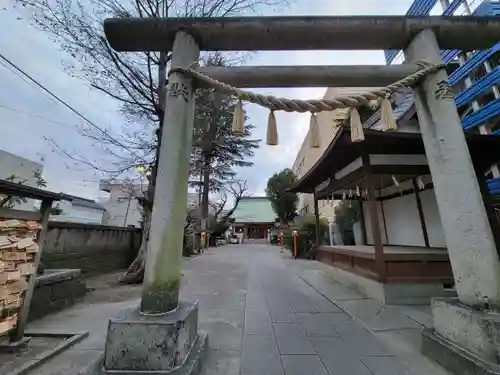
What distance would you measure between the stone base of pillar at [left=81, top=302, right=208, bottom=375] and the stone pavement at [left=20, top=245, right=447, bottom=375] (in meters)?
0.43

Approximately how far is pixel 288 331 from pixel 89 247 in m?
5.60

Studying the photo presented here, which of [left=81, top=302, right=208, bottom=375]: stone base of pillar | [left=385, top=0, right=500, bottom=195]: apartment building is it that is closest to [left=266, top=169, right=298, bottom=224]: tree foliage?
[left=385, top=0, right=500, bottom=195]: apartment building

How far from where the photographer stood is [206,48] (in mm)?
2643

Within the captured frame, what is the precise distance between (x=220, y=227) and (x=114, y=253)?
14200mm

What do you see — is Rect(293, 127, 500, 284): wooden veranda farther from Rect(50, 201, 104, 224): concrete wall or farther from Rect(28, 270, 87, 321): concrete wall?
Rect(50, 201, 104, 224): concrete wall

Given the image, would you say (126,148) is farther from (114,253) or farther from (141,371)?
(141,371)

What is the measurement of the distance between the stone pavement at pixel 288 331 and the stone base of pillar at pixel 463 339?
16 centimetres

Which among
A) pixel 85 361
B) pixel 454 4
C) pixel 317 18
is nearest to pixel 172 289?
pixel 85 361

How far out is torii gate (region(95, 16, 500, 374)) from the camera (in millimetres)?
1832

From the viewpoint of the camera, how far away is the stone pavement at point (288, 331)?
2066 millimetres

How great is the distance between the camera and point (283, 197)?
2281cm

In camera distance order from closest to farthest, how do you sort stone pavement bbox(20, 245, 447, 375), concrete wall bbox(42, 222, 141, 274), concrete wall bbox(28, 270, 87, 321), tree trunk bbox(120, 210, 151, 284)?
1. stone pavement bbox(20, 245, 447, 375)
2. concrete wall bbox(28, 270, 87, 321)
3. concrete wall bbox(42, 222, 141, 274)
4. tree trunk bbox(120, 210, 151, 284)

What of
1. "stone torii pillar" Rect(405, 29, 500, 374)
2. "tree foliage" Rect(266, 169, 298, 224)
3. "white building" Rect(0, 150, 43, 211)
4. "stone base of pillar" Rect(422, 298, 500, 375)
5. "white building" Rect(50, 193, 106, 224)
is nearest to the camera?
"stone base of pillar" Rect(422, 298, 500, 375)

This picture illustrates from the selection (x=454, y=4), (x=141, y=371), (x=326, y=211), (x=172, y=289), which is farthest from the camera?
(x=326, y=211)
